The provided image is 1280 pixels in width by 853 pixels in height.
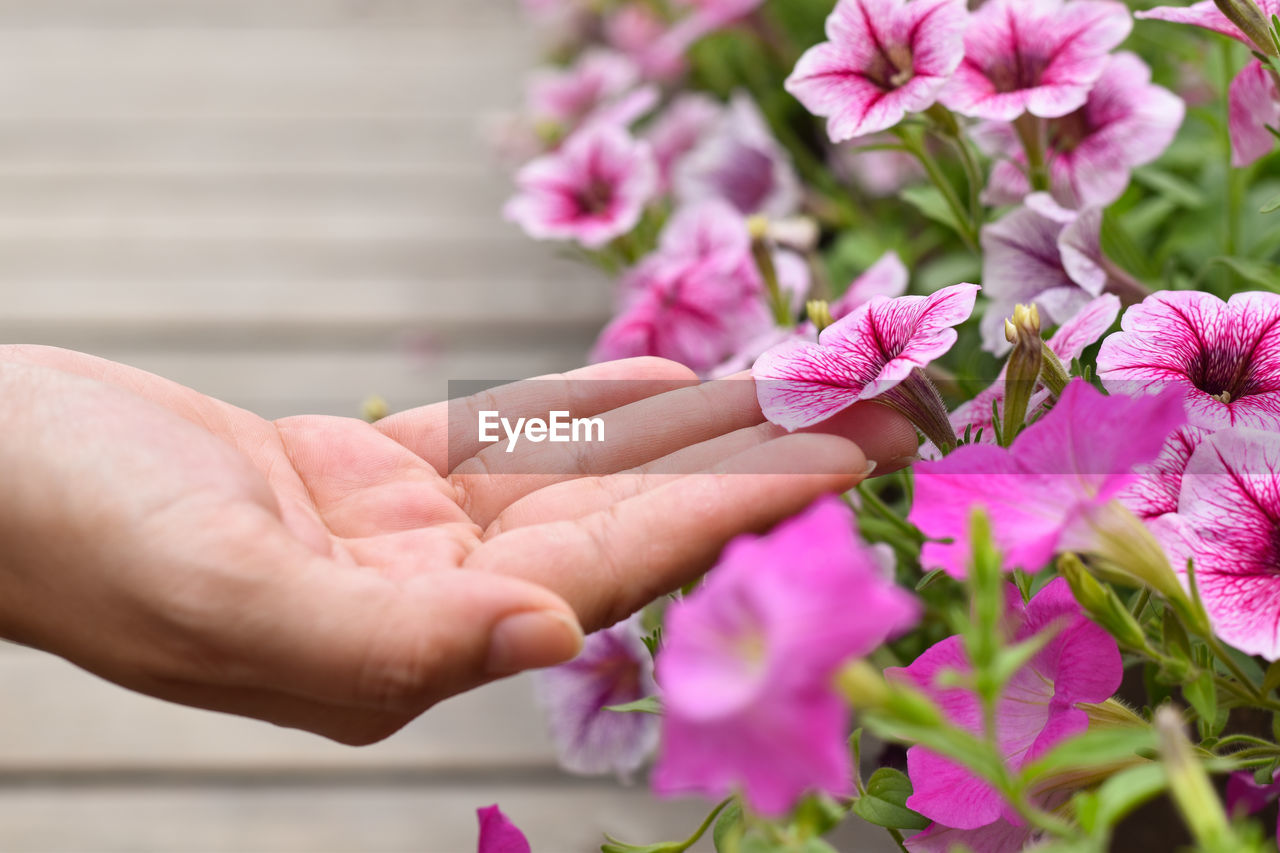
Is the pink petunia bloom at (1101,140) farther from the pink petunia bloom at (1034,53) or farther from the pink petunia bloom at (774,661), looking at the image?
the pink petunia bloom at (774,661)

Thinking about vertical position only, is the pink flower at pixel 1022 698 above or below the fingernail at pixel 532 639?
below

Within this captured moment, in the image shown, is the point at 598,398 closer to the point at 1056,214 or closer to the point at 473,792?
the point at 1056,214

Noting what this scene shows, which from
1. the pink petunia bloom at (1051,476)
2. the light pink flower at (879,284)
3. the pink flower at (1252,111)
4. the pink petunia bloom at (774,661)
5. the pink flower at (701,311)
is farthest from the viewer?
the pink flower at (701,311)

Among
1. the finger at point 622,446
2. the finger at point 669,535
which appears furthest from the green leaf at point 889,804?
the finger at point 622,446

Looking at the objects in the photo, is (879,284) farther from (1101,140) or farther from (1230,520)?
(1230,520)

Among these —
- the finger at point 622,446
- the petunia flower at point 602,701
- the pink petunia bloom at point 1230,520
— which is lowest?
the petunia flower at point 602,701

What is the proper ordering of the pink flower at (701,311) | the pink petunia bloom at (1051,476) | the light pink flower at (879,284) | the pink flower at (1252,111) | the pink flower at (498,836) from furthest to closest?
1. the pink flower at (701,311)
2. the light pink flower at (879,284)
3. the pink flower at (1252,111)
4. the pink flower at (498,836)
5. the pink petunia bloom at (1051,476)
